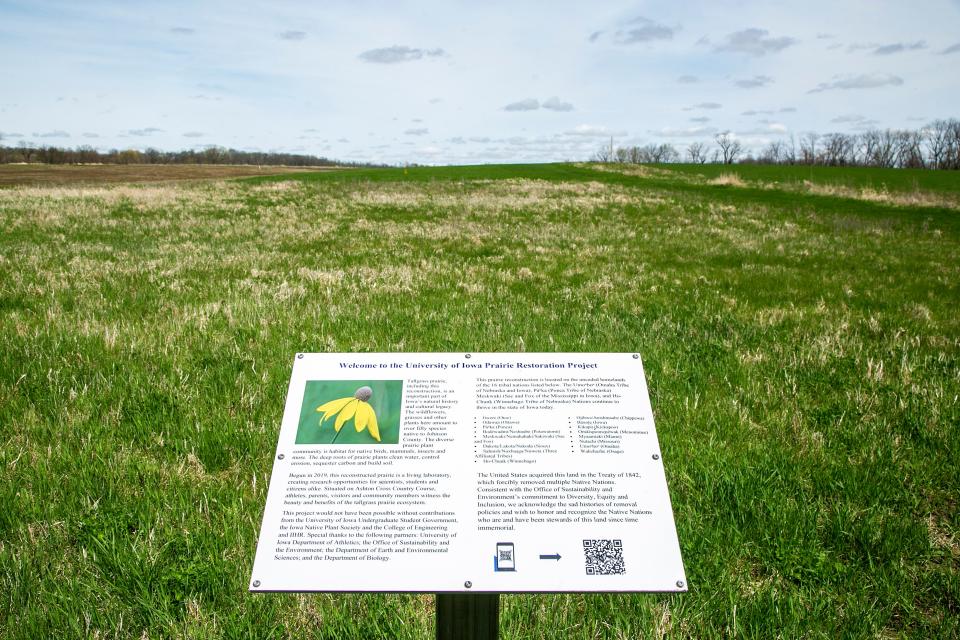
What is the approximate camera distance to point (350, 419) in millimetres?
2887

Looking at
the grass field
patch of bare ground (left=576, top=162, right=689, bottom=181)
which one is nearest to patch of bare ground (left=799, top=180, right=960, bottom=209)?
patch of bare ground (left=576, top=162, right=689, bottom=181)

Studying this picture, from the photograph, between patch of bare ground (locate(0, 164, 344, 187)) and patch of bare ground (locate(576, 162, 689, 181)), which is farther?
patch of bare ground (locate(576, 162, 689, 181))

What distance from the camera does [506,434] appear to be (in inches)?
113

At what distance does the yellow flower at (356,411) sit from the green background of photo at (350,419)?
0.02 m

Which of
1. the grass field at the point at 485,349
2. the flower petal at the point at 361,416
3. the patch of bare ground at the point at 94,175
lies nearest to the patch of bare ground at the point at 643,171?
the patch of bare ground at the point at 94,175

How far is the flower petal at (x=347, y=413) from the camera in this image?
286cm

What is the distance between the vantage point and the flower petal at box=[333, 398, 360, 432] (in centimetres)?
286

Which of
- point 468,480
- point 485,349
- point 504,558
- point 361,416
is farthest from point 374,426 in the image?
point 485,349

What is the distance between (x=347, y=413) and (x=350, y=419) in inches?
1.6

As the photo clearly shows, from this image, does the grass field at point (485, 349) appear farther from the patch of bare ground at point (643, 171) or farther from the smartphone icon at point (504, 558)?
the patch of bare ground at point (643, 171)

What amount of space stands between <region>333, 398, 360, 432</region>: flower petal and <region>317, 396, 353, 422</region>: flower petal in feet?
0.06

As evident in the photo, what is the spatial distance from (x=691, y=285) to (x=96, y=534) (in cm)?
1092

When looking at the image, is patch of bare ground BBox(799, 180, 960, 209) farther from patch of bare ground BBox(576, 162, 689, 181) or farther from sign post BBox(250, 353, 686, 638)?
sign post BBox(250, 353, 686, 638)

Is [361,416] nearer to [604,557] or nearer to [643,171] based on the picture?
[604,557]
